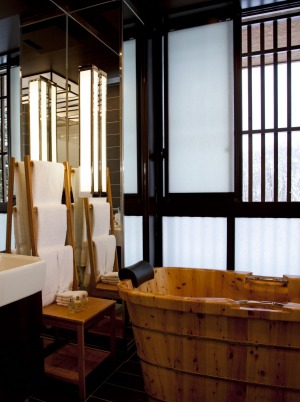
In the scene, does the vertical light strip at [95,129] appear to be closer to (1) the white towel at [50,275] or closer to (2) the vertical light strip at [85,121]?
(2) the vertical light strip at [85,121]

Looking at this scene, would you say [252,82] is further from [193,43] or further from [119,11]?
[119,11]

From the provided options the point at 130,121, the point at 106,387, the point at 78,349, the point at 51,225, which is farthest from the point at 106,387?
the point at 130,121

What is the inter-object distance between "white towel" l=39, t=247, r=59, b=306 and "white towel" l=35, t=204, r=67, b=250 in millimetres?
52

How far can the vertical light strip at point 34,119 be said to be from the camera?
2.63 m

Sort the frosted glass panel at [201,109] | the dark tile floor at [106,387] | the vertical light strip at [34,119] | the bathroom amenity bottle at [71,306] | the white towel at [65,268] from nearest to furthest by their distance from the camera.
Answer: the dark tile floor at [106,387], the bathroom amenity bottle at [71,306], the white towel at [65,268], the vertical light strip at [34,119], the frosted glass panel at [201,109]

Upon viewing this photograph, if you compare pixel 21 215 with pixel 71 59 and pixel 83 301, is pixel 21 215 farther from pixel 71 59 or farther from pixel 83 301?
pixel 71 59

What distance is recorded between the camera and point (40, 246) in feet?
7.30

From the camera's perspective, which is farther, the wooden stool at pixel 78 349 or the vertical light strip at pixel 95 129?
the vertical light strip at pixel 95 129

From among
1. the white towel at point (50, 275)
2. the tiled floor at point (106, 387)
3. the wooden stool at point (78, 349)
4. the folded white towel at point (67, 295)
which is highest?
the white towel at point (50, 275)

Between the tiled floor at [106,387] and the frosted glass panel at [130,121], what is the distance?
145cm

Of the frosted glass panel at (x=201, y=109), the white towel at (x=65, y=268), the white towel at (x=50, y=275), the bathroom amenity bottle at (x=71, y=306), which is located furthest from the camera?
the frosted glass panel at (x=201, y=109)

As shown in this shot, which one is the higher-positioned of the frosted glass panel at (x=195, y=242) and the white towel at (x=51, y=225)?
the white towel at (x=51, y=225)

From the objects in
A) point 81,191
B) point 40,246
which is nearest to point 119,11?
point 81,191

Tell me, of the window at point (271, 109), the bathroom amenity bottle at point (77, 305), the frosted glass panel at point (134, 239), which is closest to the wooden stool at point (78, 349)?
the bathroom amenity bottle at point (77, 305)
